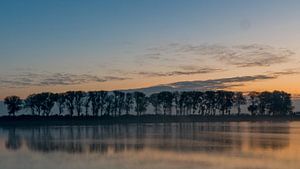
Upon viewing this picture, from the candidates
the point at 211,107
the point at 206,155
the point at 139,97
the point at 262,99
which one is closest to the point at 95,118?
the point at 139,97

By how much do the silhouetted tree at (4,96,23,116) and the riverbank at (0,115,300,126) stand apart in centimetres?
301

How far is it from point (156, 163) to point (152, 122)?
68.3m

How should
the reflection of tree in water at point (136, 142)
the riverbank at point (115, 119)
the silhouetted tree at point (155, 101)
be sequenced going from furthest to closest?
the silhouetted tree at point (155, 101)
the riverbank at point (115, 119)
the reflection of tree in water at point (136, 142)

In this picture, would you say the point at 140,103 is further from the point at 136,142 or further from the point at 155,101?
the point at 136,142

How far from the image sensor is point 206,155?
82.9 ft

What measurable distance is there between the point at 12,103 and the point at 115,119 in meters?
17.8

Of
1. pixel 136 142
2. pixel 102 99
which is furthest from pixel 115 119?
pixel 136 142

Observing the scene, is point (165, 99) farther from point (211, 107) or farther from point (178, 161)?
point (178, 161)

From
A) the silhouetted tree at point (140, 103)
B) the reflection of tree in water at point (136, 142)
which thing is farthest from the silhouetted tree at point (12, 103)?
the reflection of tree in water at point (136, 142)

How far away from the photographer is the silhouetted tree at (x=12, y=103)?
274 ft

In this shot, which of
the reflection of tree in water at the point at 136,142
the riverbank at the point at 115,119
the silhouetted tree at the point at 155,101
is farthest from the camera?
the silhouetted tree at the point at 155,101

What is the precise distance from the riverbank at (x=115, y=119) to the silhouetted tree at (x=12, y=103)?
301 cm

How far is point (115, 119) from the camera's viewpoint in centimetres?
8681

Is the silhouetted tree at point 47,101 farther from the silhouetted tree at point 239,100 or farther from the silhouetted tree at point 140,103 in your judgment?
the silhouetted tree at point 239,100
